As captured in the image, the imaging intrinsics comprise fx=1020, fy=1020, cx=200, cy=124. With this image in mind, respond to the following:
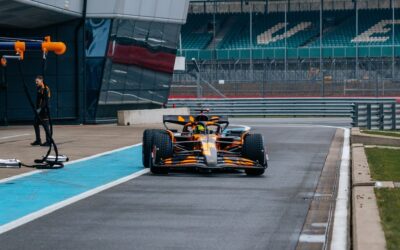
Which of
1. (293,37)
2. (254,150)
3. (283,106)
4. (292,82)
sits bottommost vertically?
(283,106)

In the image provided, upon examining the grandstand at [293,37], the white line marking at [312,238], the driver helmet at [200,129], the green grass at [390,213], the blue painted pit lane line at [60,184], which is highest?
the grandstand at [293,37]

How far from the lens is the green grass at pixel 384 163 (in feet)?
50.4

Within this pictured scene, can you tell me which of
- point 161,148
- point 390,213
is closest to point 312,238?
point 390,213

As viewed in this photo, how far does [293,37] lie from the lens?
74312 millimetres

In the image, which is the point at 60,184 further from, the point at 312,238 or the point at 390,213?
the point at 312,238

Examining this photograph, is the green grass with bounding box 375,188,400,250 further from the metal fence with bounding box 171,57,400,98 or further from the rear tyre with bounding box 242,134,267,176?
the metal fence with bounding box 171,57,400,98

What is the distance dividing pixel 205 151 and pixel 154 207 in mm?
4013

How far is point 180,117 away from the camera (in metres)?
17.0

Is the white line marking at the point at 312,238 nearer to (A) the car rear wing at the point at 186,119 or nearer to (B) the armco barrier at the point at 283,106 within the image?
(A) the car rear wing at the point at 186,119

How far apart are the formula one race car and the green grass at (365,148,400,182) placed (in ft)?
6.10

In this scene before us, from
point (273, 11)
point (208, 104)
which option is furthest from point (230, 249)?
point (273, 11)

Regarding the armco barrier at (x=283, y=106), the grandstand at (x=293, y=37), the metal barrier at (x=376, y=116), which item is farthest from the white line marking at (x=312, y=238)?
the grandstand at (x=293, y=37)

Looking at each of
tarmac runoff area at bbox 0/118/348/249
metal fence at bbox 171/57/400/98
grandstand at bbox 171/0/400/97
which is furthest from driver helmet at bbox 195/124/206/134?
grandstand at bbox 171/0/400/97

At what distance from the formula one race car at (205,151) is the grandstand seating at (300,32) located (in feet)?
177
